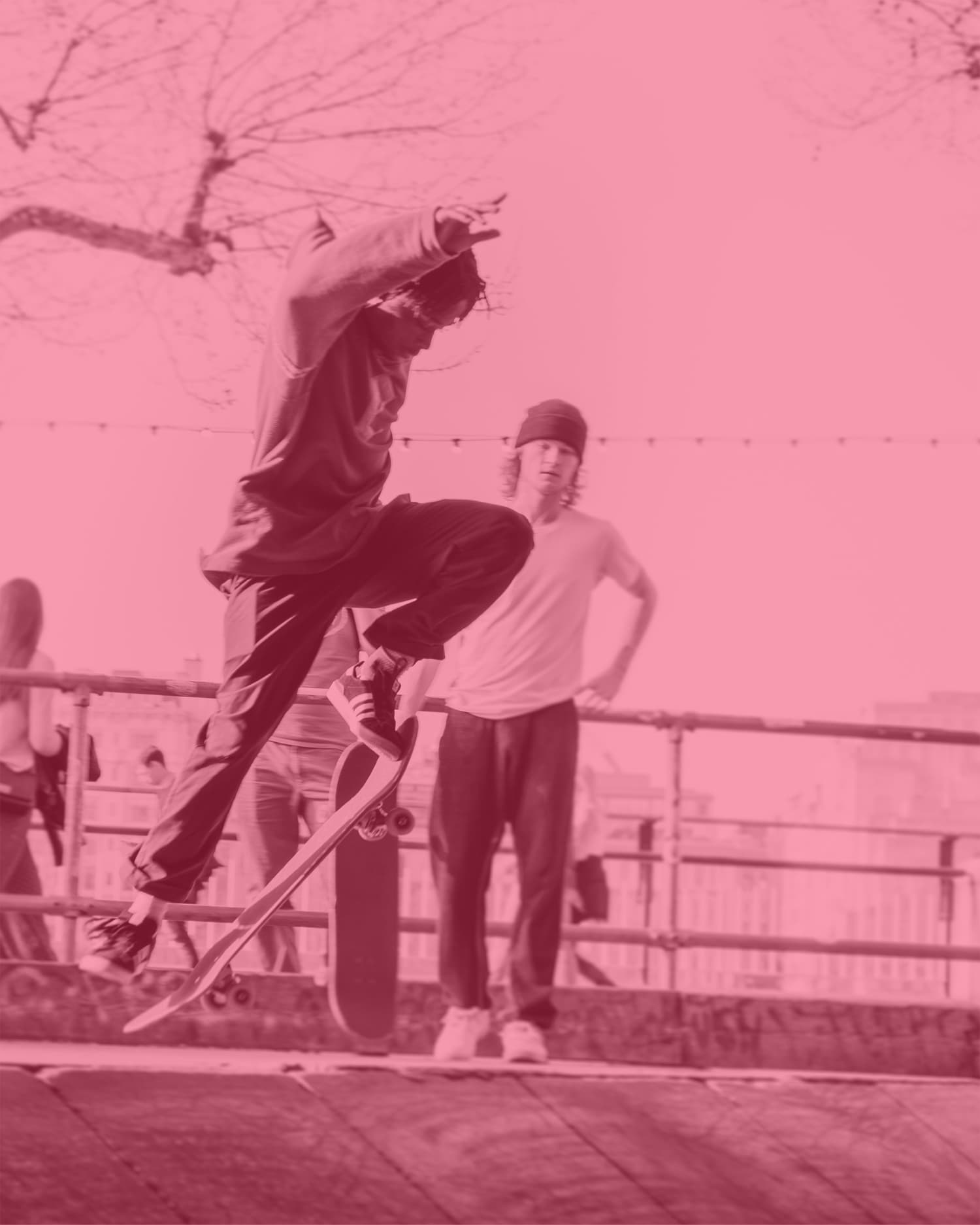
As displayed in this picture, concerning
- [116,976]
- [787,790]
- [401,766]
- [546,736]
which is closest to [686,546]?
[787,790]

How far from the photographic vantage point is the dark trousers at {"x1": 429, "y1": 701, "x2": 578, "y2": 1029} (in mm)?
3775

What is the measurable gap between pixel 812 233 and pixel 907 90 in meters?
0.50

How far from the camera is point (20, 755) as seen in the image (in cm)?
405

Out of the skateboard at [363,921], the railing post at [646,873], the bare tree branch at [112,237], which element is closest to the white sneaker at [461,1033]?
the skateboard at [363,921]

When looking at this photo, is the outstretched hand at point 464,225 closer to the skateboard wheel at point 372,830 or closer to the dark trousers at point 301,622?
the dark trousers at point 301,622

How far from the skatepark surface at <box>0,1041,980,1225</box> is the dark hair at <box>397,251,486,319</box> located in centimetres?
145

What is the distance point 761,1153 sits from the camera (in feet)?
12.2

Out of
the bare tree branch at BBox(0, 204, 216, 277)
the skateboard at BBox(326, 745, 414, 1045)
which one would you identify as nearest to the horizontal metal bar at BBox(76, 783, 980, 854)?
the skateboard at BBox(326, 745, 414, 1045)

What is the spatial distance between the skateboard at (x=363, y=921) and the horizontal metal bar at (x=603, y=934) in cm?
9

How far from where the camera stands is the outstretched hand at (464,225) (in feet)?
9.60

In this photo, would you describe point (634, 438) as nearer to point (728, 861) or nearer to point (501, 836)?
point (728, 861)

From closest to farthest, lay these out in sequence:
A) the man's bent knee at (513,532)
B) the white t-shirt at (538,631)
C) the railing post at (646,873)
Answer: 1. the man's bent knee at (513,532)
2. the white t-shirt at (538,631)
3. the railing post at (646,873)

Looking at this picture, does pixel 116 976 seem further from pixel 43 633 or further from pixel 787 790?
pixel 787 790

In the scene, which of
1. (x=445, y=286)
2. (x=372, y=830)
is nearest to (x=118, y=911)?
(x=372, y=830)
